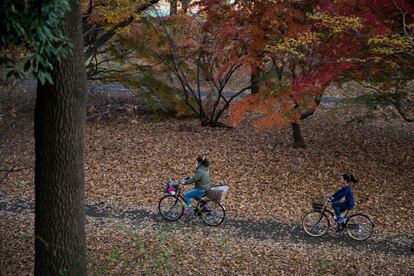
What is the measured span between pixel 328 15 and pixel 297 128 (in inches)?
208

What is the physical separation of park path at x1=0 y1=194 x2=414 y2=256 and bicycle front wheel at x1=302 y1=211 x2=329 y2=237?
0.45 ft

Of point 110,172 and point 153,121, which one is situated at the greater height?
point 153,121

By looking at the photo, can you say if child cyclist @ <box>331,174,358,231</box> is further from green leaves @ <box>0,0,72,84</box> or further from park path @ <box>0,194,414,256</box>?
green leaves @ <box>0,0,72,84</box>

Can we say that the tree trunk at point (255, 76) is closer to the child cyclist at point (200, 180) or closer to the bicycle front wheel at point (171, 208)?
the child cyclist at point (200, 180)

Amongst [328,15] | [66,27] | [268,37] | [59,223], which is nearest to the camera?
[66,27]

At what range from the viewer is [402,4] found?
10672 mm

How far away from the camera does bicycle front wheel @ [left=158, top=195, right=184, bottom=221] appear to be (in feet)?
37.8

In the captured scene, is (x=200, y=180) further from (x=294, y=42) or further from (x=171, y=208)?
(x=294, y=42)

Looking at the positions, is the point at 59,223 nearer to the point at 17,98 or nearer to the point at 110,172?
the point at 110,172

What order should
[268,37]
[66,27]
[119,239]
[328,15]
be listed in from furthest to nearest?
[268,37] → [328,15] → [119,239] → [66,27]

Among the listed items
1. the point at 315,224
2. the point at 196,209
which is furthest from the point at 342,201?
the point at 196,209

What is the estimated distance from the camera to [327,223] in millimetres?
10953

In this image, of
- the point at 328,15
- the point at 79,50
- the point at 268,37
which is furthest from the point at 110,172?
the point at 79,50

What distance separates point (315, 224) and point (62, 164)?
257 inches
